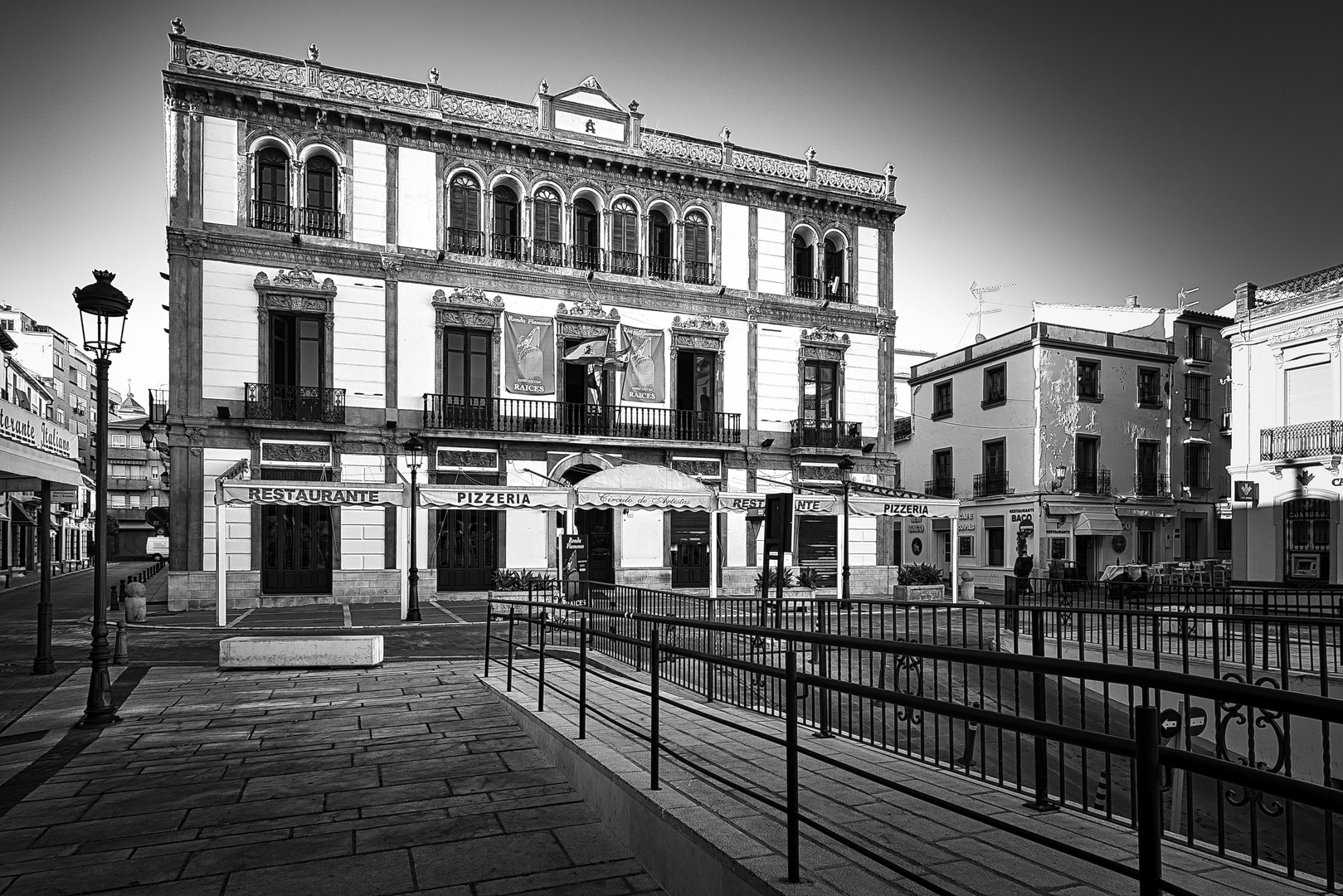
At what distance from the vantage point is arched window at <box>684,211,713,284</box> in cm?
2869

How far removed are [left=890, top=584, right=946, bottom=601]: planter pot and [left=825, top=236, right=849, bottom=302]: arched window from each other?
999 centimetres

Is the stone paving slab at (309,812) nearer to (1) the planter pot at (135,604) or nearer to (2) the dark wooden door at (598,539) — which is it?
(1) the planter pot at (135,604)

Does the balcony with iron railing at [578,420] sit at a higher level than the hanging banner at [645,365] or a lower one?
lower

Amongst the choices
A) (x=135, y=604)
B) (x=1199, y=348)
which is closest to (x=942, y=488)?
(x=1199, y=348)

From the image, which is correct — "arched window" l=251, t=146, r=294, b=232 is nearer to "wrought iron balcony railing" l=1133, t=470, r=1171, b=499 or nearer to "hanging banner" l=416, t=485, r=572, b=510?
"hanging banner" l=416, t=485, r=572, b=510

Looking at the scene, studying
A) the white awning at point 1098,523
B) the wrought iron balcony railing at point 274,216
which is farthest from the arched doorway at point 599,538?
the white awning at point 1098,523

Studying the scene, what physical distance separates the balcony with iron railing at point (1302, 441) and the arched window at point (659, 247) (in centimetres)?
1991


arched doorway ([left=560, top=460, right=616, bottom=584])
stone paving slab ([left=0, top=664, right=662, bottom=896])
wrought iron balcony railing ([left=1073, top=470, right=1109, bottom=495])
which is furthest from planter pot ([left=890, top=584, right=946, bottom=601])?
stone paving slab ([left=0, top=664, right=662, bottom=896])

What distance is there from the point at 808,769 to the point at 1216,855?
7.46ft

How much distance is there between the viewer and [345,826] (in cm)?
566

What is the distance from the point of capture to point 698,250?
28.8 m

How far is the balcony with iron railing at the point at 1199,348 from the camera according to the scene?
39125 mm

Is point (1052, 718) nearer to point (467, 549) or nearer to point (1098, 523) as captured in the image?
point (467, 549)

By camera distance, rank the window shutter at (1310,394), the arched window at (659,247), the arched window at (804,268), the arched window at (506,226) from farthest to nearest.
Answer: the arched window at (804,268) → the arched window at (659,247) → the window shutter at (1310,394) → the arched window at (506,226)
